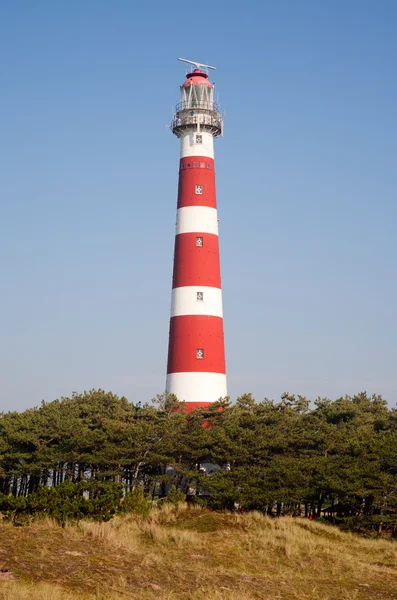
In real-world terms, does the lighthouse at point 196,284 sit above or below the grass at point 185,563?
above

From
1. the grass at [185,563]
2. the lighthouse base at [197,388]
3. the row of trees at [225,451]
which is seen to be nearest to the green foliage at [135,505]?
the grass at [185,563]

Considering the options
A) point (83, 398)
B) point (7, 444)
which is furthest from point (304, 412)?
point (7, 444)

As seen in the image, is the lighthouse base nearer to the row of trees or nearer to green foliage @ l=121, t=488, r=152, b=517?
the row of trees

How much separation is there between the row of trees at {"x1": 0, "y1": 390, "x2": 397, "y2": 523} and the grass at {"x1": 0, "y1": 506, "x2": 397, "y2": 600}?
5.63 m

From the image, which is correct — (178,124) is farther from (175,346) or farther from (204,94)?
(175,346)

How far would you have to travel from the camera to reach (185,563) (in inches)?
788

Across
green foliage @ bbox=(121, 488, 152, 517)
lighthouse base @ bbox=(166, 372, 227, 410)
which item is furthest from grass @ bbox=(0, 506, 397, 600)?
lighthouse base @ bbox=(166, 372, 227, 410)

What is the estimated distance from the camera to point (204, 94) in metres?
50.1

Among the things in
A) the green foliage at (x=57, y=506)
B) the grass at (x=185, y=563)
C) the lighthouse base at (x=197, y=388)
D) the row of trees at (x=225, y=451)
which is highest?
the lighthouse base at (x=197, y=388)

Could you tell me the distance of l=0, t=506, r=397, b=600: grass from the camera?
16141 mm

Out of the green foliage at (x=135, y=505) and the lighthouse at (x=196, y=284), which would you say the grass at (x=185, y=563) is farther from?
the lighthouse at (x=196, y=284)

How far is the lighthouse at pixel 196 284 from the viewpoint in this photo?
46.1 meters

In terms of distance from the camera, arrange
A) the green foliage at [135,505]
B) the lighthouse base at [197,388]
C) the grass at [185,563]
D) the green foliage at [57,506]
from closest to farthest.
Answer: the grass at [185,563] → the green foliage at [57,506] → the green foliage at [135,505] → the lighthouse base at [197,388]

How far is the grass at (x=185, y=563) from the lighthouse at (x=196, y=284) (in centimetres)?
1766
